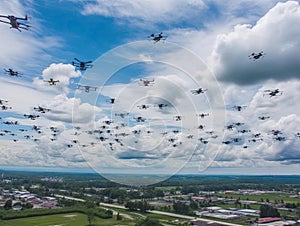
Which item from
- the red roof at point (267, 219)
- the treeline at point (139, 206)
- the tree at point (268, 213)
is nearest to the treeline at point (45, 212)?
the treeline at point (139, 206)

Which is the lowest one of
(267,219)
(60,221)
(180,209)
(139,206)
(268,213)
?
(60,221)

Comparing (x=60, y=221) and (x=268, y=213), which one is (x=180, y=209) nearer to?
(x=268, y=213)

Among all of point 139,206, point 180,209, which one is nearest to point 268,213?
point 180,209

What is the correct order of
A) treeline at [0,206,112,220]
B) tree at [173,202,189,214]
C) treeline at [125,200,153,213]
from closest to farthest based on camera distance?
treeline at [0,206,112,220] → tree at [173,202,189,214] → treeline at [125,200,153,213]

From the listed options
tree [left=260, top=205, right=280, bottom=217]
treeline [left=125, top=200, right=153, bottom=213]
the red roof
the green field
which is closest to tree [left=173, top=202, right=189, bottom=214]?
treeline [left=125, top=200, right=153, bottom=213]

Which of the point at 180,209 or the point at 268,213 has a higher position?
the point at 180,209

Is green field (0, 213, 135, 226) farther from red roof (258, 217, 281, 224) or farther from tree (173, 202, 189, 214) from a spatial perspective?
red roof (258, 217, 281, 224)

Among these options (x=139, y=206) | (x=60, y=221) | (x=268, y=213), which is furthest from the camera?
(x=139, y=206)

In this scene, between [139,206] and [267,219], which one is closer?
[267,219]
